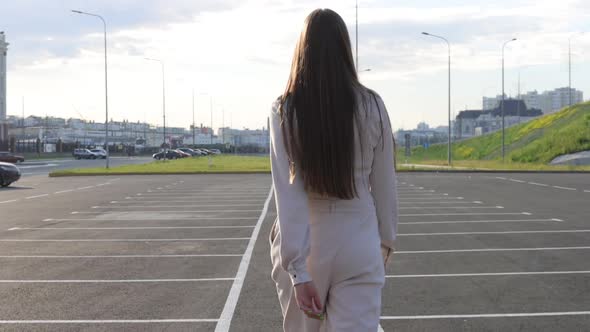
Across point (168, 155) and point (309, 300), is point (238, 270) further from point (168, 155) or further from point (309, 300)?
point (168, 155)

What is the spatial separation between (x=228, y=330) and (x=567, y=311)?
298 centimetres

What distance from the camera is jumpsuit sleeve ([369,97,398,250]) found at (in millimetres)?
2811

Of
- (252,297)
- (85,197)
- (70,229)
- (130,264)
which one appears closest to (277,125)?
(252,297)

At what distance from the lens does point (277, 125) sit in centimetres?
277

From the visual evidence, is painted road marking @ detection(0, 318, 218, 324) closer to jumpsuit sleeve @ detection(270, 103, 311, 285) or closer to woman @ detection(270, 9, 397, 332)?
woman @ detection(270, 9, 397, 332)

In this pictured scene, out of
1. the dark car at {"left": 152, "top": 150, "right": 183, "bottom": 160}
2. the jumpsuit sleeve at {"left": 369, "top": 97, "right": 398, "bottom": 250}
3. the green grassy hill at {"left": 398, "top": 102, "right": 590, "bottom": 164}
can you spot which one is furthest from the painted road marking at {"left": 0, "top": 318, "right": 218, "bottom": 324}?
the dark car at {"left": 152, "top": 150, "right": 183, "bottom": 160}

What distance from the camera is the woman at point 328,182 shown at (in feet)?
8.82

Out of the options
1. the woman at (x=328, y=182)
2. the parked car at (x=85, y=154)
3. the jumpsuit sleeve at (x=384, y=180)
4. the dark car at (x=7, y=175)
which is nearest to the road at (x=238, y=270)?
the jumpsuit sleeve at (x=384, y=180)

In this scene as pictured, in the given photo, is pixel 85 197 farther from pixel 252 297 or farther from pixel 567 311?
pixel 567 311

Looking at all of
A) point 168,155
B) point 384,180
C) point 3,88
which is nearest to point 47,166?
point 168,155

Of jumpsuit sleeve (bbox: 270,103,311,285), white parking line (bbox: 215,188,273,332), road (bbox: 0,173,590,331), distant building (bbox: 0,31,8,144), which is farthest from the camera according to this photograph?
distant building (bbox: 0,31,8,144)

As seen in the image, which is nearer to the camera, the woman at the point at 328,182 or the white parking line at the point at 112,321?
the woman at the point at 328,182

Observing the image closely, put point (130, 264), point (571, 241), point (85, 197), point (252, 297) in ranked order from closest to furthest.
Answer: point (252, 297)
point (130, 264)
point (571, 241)
point (85, 197)

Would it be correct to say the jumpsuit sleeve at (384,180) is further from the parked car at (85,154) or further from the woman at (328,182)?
the parked car at (85,154)
